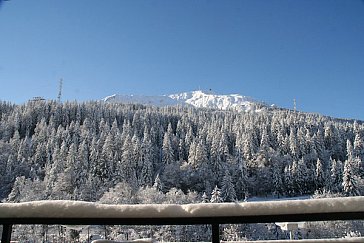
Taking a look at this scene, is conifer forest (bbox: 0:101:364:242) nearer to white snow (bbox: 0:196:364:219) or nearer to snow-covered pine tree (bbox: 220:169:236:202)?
snow-covered pine tree (bbox: 220:169:236:202)

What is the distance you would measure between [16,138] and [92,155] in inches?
786

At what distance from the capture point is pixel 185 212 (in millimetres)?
1614

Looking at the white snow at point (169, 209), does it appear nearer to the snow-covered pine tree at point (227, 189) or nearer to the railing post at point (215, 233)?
the railing post at point (215, 233)

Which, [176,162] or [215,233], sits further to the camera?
[176,162]

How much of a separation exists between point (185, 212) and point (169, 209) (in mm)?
75

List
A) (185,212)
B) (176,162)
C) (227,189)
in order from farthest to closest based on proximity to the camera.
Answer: (176,162)
(227,189)
(185,212)

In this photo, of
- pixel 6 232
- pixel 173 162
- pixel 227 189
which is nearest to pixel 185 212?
pixel 6 232

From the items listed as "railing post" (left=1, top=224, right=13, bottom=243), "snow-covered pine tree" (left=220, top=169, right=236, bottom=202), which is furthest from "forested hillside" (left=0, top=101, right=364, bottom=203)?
"railing post" (left=1, top=224, right=13, bottom=243)

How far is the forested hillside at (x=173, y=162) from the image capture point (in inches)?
2453

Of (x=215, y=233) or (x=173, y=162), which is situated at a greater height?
(x=215, y=233)

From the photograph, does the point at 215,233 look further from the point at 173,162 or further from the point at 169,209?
the point at 173,162

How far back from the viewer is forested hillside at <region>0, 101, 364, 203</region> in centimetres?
Answer: 6231

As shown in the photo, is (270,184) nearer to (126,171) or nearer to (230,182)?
(230,182)

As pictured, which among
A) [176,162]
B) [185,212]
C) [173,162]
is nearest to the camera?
[185,212]
